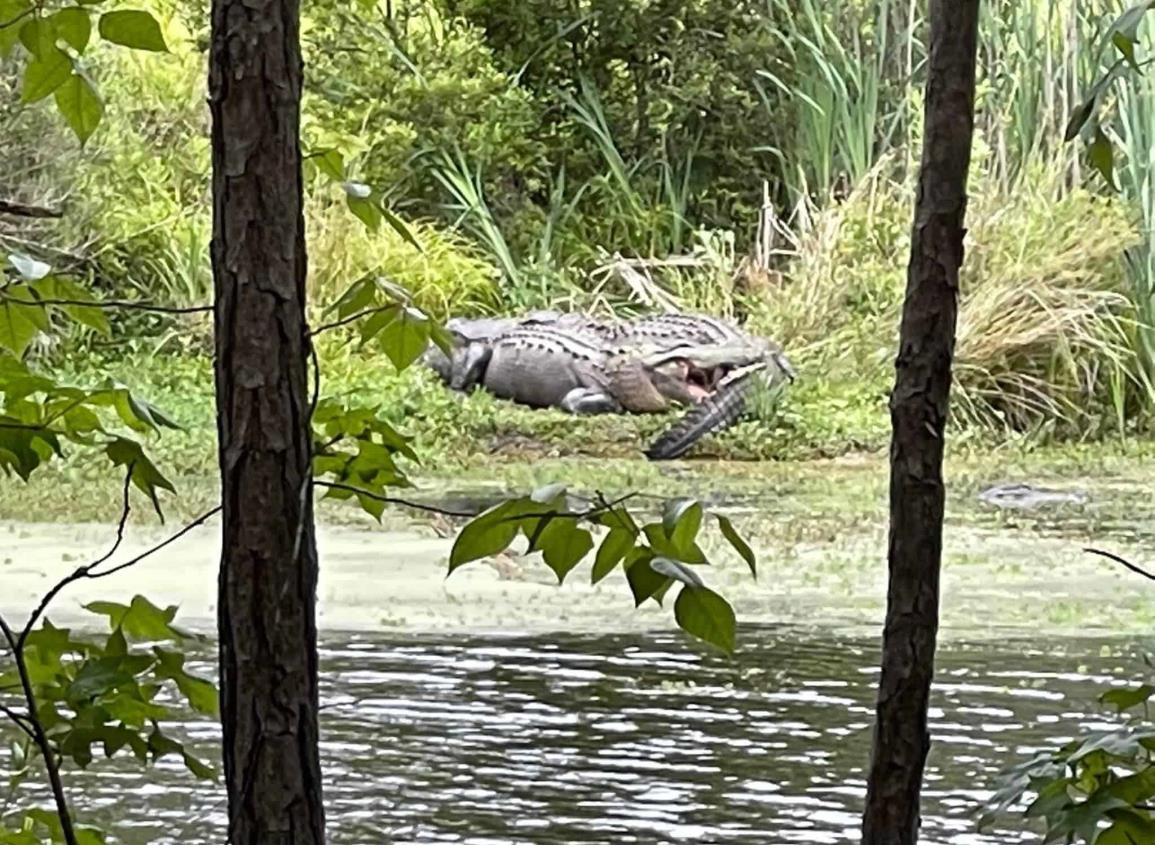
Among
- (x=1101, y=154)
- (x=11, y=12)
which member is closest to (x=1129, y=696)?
(x=1101, y=154)

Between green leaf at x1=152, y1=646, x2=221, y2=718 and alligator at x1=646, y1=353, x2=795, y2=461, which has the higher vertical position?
alligator at x1=646, y1=353, x2=795, y2=461

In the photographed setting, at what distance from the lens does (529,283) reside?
4.11 m

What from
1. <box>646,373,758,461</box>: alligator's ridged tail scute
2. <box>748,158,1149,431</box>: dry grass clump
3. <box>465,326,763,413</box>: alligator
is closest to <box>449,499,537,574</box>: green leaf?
<box>646,373,758,461</box>: alligator's ridged tail scute

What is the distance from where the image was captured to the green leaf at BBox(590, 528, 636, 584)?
0.46m

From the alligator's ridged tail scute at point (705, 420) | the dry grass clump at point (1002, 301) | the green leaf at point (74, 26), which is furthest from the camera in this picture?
the dry grass clump at point (1002, 301)

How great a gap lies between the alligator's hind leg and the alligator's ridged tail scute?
9.4 inches

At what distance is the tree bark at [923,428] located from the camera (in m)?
0.56

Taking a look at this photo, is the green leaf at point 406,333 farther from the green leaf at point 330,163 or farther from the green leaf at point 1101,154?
the green leaf at point 1101,154

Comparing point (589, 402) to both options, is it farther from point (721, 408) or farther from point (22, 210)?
point (22, 210)

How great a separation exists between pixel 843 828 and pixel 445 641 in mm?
682

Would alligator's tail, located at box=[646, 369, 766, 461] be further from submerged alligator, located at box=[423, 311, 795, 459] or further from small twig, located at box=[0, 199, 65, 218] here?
small twig, located at box=[0, 199, 65, 218]

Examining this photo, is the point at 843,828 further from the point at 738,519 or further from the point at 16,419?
the point at 738,519

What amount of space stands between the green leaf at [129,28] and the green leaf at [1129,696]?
1.14 ft

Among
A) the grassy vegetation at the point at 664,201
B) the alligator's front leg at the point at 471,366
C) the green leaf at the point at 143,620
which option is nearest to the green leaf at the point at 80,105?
the green leaf at the point at 143,620
